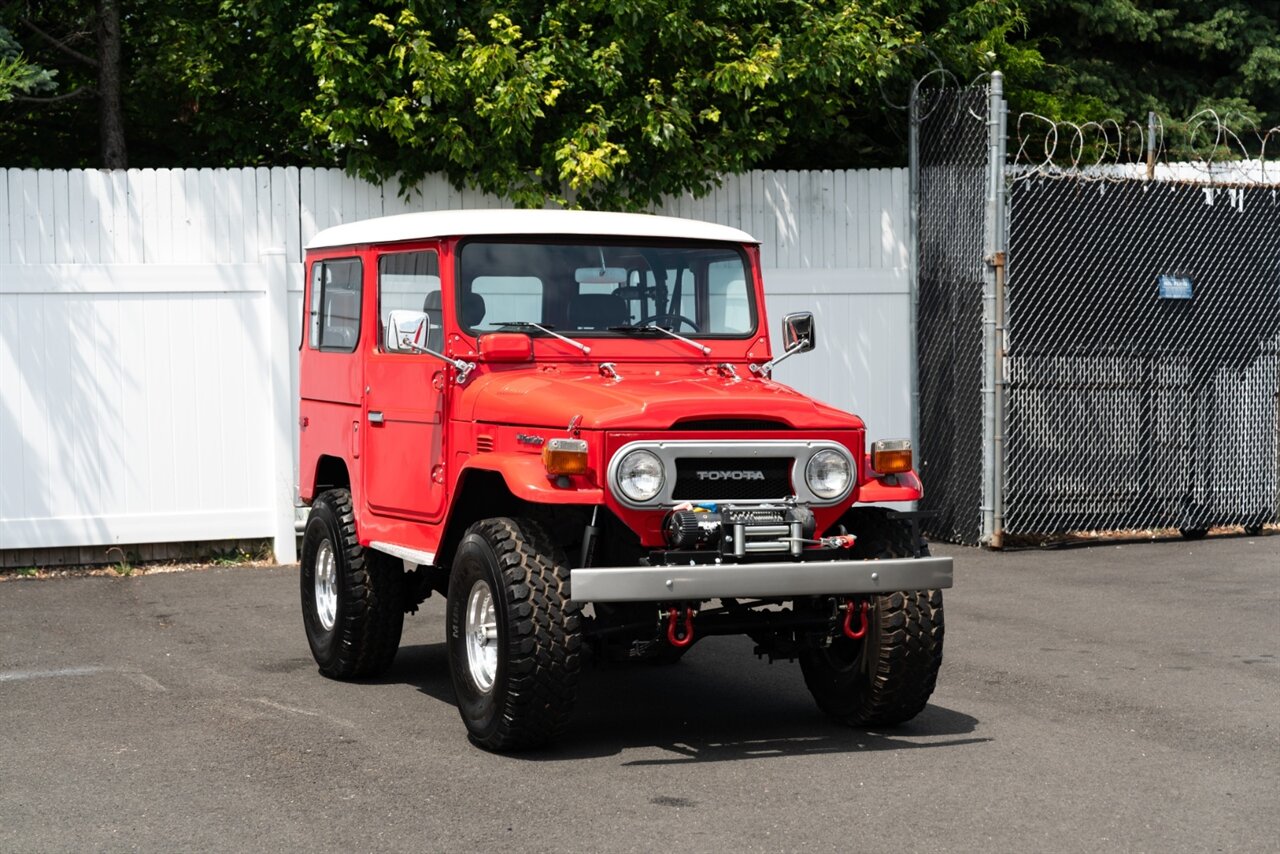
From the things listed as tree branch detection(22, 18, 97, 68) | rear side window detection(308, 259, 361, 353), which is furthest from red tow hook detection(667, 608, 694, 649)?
tree branch detection(22, 18, 97, 68)

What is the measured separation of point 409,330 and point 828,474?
200cm

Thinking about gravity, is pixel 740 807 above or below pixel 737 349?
below

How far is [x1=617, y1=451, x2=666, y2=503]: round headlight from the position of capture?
272 inches

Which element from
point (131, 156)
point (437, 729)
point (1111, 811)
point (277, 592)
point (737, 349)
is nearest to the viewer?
point (1111, 811)

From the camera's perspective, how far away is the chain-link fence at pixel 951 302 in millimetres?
13484

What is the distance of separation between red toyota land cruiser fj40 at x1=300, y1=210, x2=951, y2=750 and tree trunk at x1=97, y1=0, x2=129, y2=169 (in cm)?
604

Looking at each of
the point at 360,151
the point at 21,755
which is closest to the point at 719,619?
the point at 21,755

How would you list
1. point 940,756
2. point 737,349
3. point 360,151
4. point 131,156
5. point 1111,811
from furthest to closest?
point 131,156 < point 360,151 < point 737,349 < point 940,756 < point 1111,811

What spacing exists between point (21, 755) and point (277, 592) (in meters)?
4.71

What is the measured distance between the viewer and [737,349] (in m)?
8.42

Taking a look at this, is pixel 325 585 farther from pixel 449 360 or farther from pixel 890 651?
pixel 890 651

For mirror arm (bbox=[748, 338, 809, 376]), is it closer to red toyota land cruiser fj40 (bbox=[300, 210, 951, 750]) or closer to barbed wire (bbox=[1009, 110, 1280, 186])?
red toyota land cruiser fj40 (bbox=[300, 210, 951, 750])

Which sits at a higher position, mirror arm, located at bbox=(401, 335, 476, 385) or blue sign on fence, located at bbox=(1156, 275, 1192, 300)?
blue sign on fence, located at bbox=(1156, 275, 1192, 300)

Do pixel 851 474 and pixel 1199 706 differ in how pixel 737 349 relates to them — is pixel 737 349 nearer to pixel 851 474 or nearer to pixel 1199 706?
pixel 851 474
